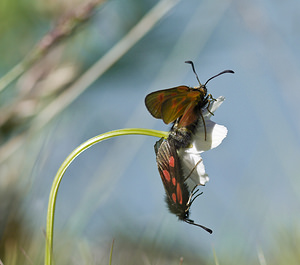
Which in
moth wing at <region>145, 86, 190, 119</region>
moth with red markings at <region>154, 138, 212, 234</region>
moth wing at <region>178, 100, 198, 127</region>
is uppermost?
moth wing at <region>145, 86, 190, 119</region>

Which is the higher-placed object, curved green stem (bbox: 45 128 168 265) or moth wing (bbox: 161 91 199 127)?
moth wing (bbox: 161 91 199 127)

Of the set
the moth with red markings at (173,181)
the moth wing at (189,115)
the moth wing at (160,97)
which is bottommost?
the moth with red markings at (173,181)

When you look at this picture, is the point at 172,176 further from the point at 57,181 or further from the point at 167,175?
the point at 57,181

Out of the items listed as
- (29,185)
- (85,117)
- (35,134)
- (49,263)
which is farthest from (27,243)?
(85,117)

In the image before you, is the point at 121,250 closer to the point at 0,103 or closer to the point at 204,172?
the point at 204,172

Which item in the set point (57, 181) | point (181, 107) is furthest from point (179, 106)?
point (57, 181)
